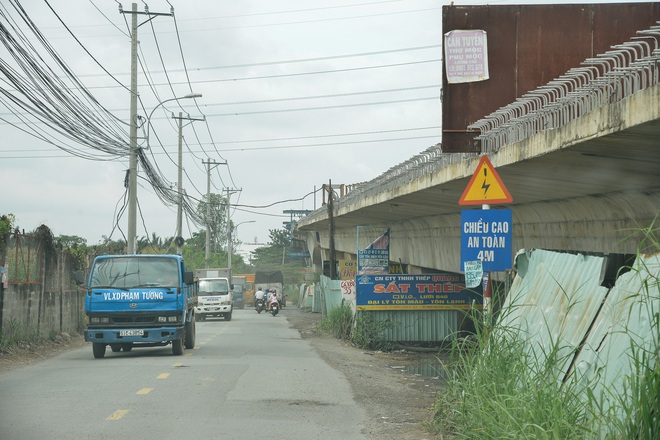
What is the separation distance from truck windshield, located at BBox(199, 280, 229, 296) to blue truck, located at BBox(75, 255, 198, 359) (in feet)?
82.7

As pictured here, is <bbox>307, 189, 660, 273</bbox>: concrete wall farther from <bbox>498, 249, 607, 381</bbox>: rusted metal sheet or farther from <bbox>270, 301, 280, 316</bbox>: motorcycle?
<bbox>270, 301, 280, 316</bbox>: motorcycle

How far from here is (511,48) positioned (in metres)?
19.3

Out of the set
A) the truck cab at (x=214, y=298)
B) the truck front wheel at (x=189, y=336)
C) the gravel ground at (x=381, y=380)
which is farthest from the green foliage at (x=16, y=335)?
the truck cab at (x=214, y=298)

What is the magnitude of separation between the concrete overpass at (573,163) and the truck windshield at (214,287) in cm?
1930

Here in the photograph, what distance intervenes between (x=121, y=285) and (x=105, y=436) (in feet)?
32.5

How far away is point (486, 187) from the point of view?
Result: 33.1 feet

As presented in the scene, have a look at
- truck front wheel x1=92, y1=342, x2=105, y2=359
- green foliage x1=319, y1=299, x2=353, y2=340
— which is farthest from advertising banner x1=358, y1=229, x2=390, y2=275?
truck front wheel x1=92, y1=342, x2=105, y2=359

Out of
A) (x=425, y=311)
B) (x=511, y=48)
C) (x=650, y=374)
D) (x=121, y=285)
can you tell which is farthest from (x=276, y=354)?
(x=650, y=374)

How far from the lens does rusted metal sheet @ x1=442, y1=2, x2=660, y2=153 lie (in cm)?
1917

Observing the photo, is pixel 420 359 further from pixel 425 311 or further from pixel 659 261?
pixel 659 261

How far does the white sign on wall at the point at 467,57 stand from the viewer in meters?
19.1

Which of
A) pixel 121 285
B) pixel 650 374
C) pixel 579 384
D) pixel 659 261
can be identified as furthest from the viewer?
pixel 121 285

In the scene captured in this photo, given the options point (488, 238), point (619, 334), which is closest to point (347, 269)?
point (488, 238)

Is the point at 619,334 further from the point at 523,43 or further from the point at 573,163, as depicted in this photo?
the point at 523,43
